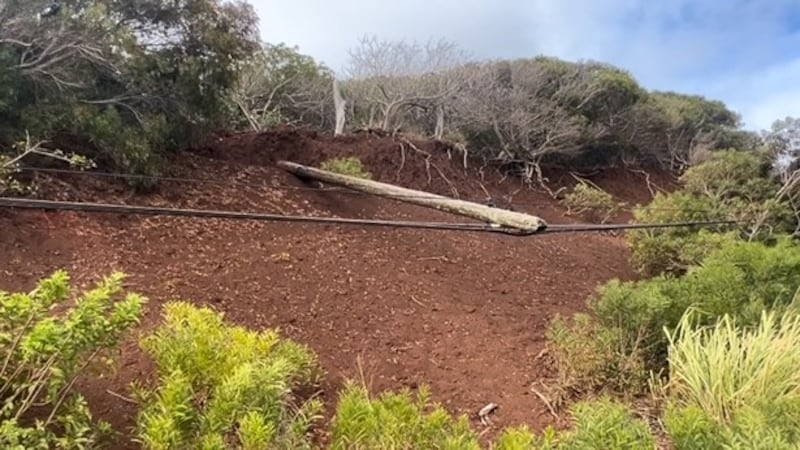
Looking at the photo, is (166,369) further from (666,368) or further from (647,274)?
(647,274)

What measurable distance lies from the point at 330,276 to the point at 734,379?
3.26 metres

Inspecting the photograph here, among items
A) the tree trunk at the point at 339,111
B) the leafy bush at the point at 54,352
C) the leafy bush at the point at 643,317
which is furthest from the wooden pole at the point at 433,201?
the tree trunk at the point at 339,111

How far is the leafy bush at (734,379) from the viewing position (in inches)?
112

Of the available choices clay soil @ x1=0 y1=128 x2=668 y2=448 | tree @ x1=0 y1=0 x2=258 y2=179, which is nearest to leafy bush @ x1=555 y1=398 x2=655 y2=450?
clay soil @ x1=0 y1=128 x2=668 y2=448

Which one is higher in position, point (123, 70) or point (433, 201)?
point (123, 70)

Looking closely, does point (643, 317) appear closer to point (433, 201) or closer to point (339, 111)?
point (433, 201)

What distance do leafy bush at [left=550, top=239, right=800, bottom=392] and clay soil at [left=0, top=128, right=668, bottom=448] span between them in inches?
12.6

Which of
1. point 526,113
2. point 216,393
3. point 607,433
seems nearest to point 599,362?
point 607,433

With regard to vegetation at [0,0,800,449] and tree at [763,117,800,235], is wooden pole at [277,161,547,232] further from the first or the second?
tree at [763,117,800,235]

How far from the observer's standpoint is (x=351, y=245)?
6.62m

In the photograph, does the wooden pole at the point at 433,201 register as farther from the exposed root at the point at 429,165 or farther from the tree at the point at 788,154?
the tree at the point at 788,154

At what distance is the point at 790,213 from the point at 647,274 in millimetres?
2395

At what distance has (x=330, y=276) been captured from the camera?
571 centimetres

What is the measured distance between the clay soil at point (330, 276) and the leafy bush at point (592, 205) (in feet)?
9.05
